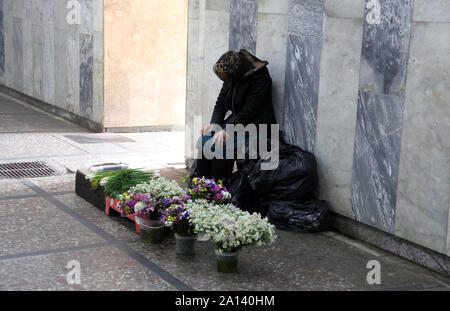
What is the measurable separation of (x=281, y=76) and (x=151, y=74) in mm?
4172

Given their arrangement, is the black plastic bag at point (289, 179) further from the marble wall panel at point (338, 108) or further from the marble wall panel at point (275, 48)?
the marble wall panel at point (275, 48)

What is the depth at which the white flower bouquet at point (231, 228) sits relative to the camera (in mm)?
4418

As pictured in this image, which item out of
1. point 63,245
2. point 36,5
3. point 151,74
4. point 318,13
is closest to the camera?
point 63,245

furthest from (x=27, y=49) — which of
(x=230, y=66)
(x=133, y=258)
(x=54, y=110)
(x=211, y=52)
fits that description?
(x=133, y=258)

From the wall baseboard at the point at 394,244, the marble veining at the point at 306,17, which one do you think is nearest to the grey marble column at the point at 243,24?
the marble veining at the point at 306,17

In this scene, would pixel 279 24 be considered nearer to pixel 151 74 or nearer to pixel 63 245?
pixel 63 245

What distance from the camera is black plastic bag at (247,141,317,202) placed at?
576cm

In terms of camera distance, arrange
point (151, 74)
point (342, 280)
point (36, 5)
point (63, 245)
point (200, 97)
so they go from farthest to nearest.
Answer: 1. point (36, 5)
2. point (151, 74)
3. point (200, 97)
4. point (63, 245)
5. point (342, 280)

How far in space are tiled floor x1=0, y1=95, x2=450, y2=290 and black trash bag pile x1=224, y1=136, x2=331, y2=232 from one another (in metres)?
0.13

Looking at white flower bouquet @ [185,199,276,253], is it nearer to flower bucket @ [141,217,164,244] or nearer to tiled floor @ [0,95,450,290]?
tiled floor @ [0,95,450,290]

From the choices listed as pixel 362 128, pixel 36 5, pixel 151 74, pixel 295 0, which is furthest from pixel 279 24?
pixel 36 5

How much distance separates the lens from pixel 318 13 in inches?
227

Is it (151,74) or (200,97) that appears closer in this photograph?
(200,97)

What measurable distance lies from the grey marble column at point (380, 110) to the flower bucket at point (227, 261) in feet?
4.25
